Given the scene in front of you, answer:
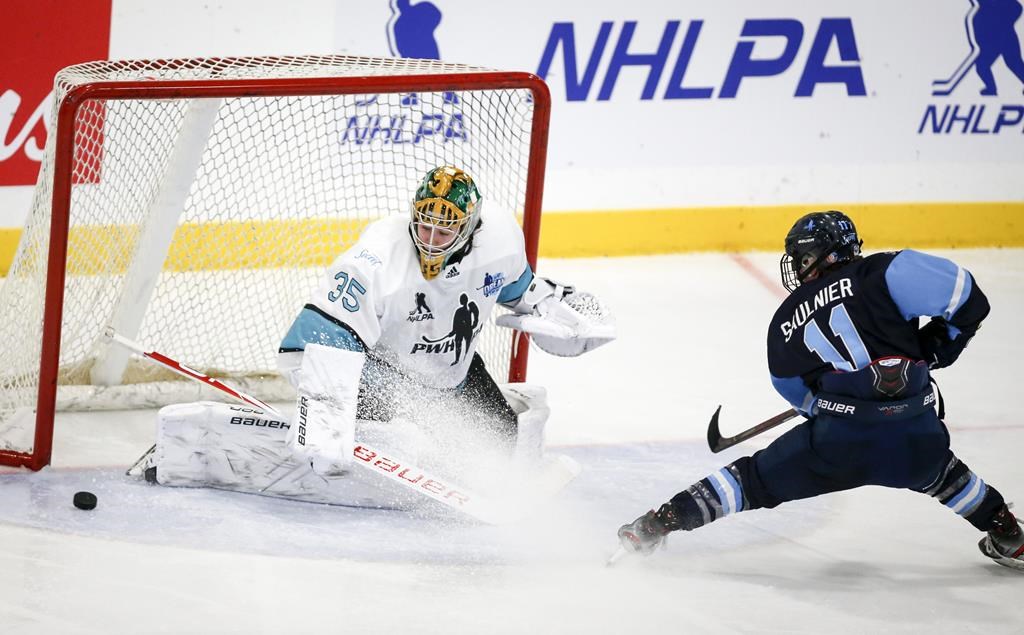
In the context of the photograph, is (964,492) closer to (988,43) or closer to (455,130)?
(455,130)

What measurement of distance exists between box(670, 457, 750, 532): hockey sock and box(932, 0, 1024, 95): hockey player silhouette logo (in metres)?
3.39

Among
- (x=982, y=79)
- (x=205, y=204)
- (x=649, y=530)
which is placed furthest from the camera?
(x=982, y=79)

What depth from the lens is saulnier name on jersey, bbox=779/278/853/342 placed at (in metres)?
3.28

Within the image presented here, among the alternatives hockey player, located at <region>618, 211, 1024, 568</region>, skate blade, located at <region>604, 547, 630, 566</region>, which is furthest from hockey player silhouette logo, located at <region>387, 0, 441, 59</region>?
skate blade, located at <region>604, 547, 630, 566</region>

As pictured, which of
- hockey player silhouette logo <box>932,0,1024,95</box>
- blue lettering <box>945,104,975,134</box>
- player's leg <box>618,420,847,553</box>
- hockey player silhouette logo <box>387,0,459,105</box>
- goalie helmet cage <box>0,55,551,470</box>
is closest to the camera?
player's leg <box>618,420,847,553</box>

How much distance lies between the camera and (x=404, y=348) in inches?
148

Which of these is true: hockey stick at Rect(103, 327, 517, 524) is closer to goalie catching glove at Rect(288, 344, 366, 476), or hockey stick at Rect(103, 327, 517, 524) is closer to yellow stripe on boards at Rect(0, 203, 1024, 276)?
goalie catching glove at Rect(288, 344, 366, 476)

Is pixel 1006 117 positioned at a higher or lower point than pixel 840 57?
lower

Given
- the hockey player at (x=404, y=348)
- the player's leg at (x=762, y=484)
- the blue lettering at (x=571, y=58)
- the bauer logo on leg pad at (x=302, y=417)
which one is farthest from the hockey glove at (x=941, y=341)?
the blue lettering at (x=571, y=58)

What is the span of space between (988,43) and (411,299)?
11.6 ft

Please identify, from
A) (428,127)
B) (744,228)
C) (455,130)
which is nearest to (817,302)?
(455,130)

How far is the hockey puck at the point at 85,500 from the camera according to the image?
3.71m

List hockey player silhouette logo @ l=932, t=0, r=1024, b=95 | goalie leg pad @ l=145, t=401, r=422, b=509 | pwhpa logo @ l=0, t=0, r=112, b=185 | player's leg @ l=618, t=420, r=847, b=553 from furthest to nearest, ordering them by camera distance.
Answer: hockey player silhouette logo @ l=932, t=0, r=1024, b=95
pwhpa logo @ l=0, t=0, r=112, b=185
goalie leg pad @ l=145, t=401, r=422, b=509
player's leg @ l=618, t=420, r=847, b=553

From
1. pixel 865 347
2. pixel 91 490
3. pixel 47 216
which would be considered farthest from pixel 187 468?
pixel 865 347
